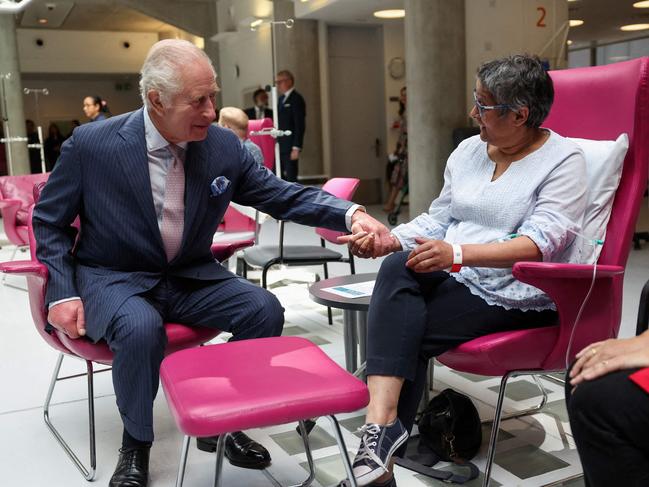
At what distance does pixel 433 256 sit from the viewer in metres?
2.00

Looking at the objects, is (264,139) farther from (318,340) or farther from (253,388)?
(253,388)

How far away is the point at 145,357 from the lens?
2.05 m

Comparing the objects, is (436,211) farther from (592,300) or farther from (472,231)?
(592,300)

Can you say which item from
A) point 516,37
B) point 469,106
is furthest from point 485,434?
point 516,37

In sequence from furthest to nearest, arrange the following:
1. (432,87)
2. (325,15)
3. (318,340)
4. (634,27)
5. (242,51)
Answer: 1. (634,27)
2. (242,51)
3. (325,15)
4. (432,87)
5. (318,340)

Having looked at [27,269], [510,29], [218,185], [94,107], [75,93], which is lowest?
[27,269]

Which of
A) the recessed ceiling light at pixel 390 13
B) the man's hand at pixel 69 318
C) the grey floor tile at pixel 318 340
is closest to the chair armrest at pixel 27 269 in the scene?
the man's hand at pixel 69 318

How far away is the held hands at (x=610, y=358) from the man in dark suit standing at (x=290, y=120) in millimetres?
7440

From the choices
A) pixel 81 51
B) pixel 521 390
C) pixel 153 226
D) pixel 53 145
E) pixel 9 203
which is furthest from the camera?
pixel 81 51

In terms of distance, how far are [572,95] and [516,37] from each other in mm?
7036

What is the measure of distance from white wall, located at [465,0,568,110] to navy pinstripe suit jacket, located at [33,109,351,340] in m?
6.84

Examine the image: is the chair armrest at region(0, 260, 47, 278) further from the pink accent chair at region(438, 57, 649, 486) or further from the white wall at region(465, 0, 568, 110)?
the white wall at region(465, 0, 568, 110)

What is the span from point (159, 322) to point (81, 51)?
1632cm

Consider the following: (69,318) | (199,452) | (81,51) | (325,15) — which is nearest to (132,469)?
(199,452)
